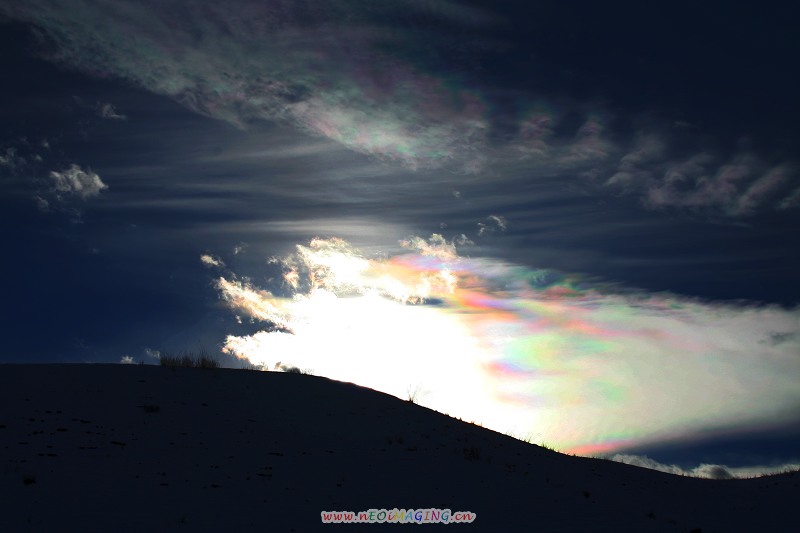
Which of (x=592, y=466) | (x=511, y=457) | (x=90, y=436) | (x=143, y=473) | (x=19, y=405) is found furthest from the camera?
(x=592, y=466)

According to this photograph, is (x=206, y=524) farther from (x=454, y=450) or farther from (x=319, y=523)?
(x=454, y=450)

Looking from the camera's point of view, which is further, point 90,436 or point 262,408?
point 262,408

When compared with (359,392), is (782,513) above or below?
below

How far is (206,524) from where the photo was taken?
13.5m

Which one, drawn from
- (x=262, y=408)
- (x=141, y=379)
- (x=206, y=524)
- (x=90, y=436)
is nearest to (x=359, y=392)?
(x=262, y=408)

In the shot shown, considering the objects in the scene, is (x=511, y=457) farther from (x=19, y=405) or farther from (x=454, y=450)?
(x=19, y=405)

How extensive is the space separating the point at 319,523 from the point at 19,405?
12.2 metres

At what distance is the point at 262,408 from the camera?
2372 centimetres

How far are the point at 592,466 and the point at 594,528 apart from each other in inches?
462

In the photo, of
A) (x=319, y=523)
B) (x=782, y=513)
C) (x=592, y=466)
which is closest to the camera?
(x=319, y=523)

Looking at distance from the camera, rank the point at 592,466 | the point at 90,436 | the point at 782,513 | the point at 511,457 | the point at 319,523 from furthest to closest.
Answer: the point at 592,466
the point at 511,457
the point at 782,513
the point at 90,436
the point at 319,523

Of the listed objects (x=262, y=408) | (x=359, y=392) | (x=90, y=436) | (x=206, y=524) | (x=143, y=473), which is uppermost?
(x=359, y=392)

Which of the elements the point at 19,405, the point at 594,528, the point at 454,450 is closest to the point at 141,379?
the point at 19,405

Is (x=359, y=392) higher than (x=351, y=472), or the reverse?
(x=359, y=392)
